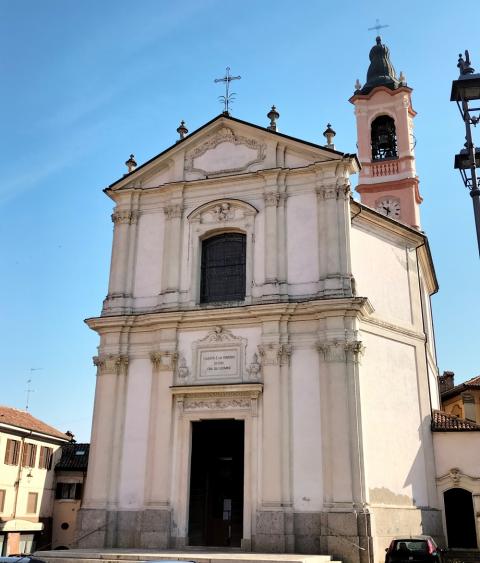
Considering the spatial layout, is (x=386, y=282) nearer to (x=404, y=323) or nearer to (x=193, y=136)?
(x=404, y=323)

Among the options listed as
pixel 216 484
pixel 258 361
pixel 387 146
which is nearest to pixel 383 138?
pixel 387 146

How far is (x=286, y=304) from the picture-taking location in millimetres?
18234

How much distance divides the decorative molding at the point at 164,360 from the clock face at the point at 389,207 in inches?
601

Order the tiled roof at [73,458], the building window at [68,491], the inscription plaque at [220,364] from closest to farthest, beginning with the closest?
1. the inscription plaque at [220,364]
2. the building window at [68,491]
3. the tiled roof at [73,458]

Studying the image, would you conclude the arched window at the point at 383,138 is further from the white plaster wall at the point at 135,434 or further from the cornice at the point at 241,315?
the white plaster wall at the point at 135,434

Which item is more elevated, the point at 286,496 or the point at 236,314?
the point at 236,314

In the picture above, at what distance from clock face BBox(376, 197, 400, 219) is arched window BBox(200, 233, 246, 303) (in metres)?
12.0

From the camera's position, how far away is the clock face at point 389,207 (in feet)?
99.4

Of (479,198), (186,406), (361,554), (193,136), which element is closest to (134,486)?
(186,406)

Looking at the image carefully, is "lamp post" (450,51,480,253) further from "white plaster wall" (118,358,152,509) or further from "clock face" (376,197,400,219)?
"clock face" (376,197,400,219)

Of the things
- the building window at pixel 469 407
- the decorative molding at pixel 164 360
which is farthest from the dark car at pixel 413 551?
the building window at pixel 469 407

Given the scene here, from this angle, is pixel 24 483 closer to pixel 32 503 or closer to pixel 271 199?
pixel 32 503

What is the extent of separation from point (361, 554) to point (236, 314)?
7415 mm

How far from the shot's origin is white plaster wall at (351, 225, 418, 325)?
19766 mm
